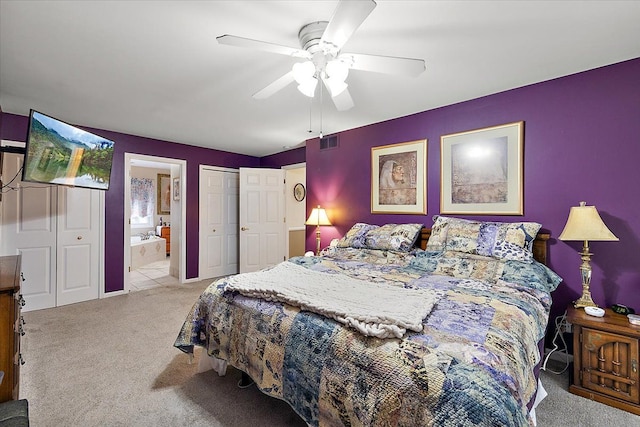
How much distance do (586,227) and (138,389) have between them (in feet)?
10.9

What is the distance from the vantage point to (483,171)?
2854mm

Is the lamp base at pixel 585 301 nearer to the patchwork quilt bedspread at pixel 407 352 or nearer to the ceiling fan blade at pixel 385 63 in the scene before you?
the patchwork quilt bedspread at pixel 407 352

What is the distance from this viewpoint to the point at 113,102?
9.77ft

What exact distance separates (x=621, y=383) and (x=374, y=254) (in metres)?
1.88

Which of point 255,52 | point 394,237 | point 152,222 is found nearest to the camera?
point 255,52

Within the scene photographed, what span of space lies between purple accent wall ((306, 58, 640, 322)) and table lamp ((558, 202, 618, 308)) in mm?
194

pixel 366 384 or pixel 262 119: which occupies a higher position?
pixel 262 119

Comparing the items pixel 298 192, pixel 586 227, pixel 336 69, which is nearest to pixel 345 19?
pixel 336 69

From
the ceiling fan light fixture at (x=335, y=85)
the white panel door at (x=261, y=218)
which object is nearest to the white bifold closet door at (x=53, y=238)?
the white panel door at (x=261, y=218)

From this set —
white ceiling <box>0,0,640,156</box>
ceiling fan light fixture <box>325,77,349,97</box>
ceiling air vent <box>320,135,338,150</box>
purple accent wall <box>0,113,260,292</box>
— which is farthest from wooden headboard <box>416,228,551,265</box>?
purple accent wall <box>0,113,260,292</box>

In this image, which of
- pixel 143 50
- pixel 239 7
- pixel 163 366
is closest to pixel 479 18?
pixel 239 7

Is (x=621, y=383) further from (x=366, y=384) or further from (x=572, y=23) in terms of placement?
(x=572, y=23)

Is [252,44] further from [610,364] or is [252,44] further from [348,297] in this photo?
[610,364]

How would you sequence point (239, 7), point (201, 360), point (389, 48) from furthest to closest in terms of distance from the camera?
point (201, 360) < point (389, 48) < point (239, 7)
